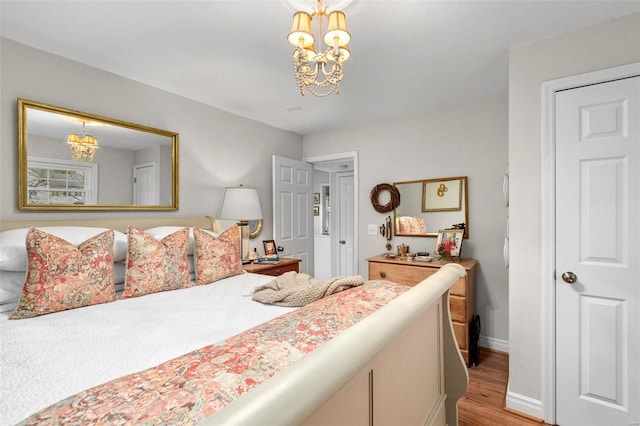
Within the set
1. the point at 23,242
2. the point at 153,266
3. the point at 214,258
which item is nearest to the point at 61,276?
the point at 23,242

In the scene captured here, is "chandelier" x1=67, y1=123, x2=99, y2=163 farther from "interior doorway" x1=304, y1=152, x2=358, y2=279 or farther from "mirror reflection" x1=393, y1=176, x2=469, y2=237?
"interior doorway" x1=304, y1=152, x2=358, y2=279

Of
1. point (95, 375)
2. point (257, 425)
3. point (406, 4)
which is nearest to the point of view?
point (257, 425)

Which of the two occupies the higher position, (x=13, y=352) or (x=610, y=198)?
(x=610, y=198)

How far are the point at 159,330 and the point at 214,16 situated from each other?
5.34ft

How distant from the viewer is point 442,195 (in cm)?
327

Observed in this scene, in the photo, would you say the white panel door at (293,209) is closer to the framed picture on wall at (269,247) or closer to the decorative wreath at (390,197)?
the framed picture on wall at (269,247)

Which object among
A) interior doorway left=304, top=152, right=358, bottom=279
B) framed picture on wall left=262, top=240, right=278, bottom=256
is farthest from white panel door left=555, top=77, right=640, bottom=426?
interior doorway left=304, top=152, right=358, bottom=279

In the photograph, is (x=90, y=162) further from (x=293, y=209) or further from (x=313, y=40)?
(x=293, y=209)

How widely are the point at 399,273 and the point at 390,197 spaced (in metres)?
0.93

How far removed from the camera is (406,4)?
5.26 ft

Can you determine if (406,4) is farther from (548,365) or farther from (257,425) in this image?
(548,365)

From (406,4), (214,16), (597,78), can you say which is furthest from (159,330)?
(597,78)

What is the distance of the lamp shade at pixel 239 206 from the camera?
2998 millimetres

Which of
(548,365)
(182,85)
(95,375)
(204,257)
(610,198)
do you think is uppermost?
(182,85)
